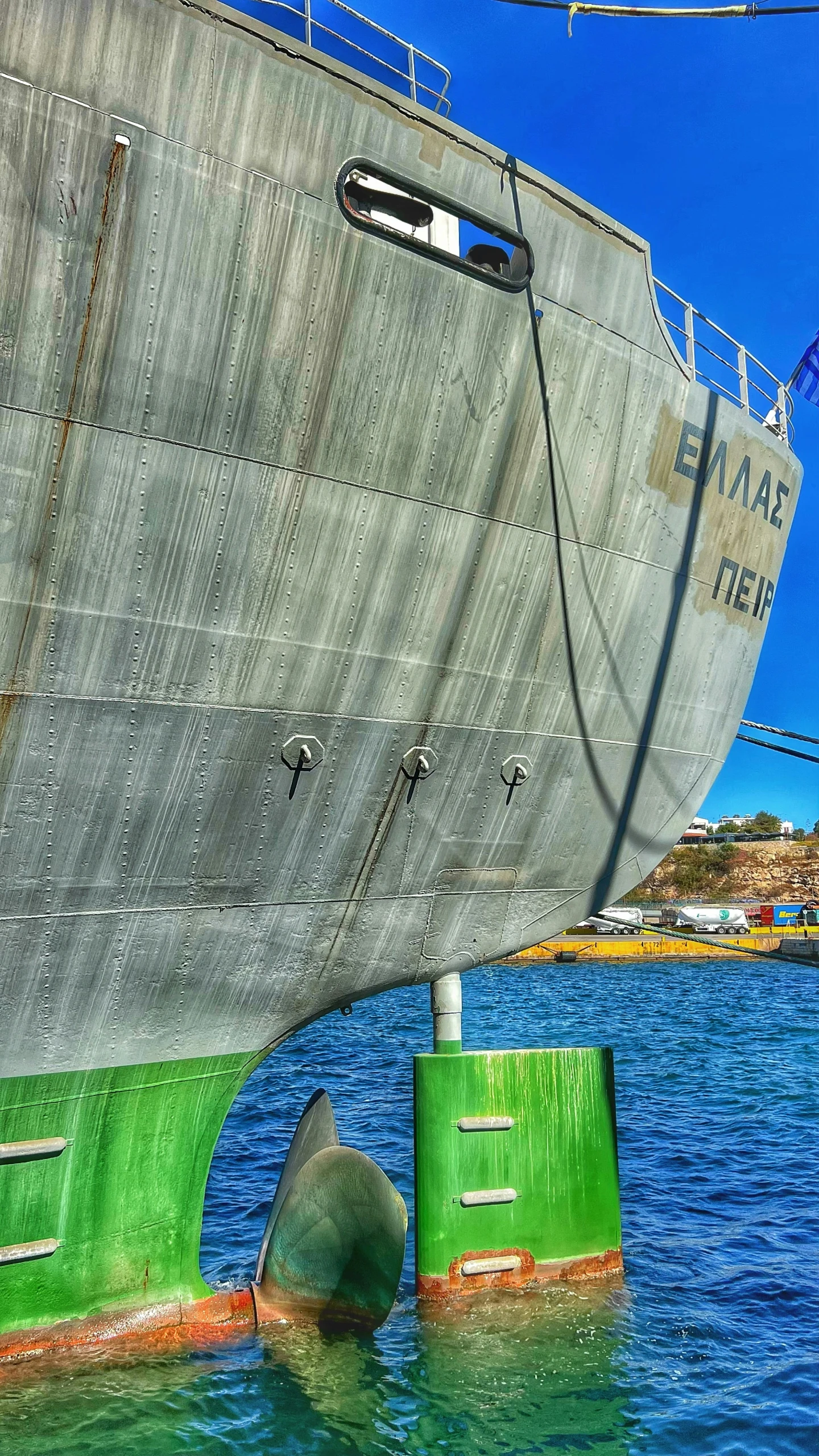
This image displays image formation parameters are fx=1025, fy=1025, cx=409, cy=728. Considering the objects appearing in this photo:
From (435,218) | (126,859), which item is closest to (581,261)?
(435,218)

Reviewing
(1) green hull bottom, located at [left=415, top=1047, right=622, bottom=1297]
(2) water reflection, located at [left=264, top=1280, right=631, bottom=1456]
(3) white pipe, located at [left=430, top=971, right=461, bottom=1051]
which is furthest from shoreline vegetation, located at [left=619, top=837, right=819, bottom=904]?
(2) water reflection, located at [left=264, top=1280, right=631, bottom=1456]

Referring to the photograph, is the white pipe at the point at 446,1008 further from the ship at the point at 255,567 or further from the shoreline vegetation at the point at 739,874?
the shoreline vegetation at the point at 739,874

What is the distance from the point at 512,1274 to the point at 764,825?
501ft

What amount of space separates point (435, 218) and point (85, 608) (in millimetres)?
4089

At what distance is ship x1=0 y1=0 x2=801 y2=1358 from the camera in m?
6.36

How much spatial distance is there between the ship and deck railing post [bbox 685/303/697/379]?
0.36 meters

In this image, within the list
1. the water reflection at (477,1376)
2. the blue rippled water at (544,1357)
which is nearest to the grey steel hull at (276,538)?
the blue rippled water at (544,1357)

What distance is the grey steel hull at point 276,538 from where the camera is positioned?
6.31 metres

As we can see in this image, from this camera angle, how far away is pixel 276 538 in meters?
7.27

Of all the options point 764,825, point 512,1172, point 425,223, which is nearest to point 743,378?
point 425,223

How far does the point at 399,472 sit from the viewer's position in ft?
25.4

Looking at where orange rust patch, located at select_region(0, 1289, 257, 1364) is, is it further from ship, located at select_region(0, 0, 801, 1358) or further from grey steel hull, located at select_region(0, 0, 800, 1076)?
grey steel hull, located at select_region(0, 0, 800, 1076)

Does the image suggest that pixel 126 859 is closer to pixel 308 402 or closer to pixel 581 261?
pixel 308 402

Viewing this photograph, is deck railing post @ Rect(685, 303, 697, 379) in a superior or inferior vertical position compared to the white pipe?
superior
